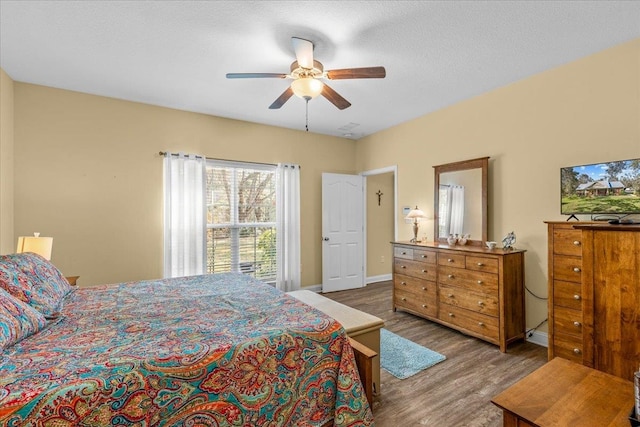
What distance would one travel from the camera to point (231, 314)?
5.87ft

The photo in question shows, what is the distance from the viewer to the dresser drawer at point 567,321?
2363mm

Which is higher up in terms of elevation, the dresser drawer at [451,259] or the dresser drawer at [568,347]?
the dresser drawer at [451,259]

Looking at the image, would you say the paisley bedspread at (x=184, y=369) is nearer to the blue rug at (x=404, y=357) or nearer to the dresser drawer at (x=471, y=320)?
the blue rug at (x=404, y=357)

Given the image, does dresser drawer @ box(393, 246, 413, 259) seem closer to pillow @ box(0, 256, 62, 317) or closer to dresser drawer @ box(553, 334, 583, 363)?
dresser drawer @ box(553, 334, 583, 363)

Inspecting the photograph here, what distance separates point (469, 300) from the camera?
312 centimetres

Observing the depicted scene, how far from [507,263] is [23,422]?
340 cm

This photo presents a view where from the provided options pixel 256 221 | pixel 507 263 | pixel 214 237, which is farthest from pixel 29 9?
pixel 507 263

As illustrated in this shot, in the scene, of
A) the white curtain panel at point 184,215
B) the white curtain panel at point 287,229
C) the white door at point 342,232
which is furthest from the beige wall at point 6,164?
the white door at point 342,232

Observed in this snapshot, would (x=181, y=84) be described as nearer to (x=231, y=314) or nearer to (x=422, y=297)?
(x=231, y=314)

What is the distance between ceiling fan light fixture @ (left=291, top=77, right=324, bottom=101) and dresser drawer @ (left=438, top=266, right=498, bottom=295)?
240cm

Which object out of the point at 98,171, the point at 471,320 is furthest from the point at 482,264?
the point at 98,171

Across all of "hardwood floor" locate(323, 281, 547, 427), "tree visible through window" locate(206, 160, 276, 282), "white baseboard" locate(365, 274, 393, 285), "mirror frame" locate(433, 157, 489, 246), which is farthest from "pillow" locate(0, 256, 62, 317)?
"white baseboard" locate(365, 274, 393, 285)

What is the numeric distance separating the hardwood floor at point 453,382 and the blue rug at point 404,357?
62mm

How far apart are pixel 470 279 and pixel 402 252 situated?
3.21 feet
